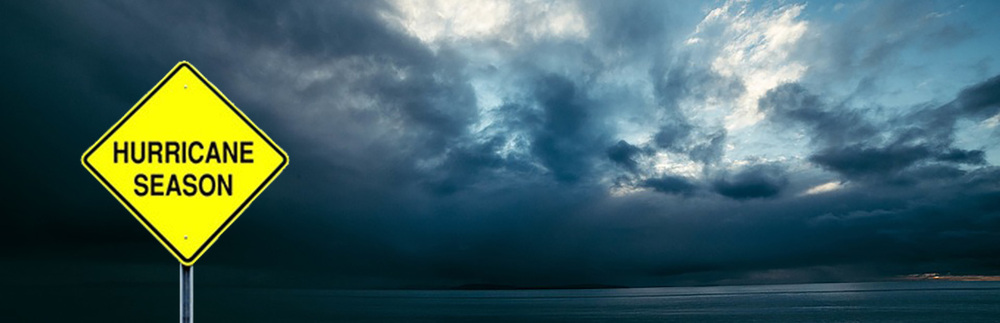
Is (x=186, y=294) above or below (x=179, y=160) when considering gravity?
below

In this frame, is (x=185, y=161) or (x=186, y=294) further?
(x=185, y=161)

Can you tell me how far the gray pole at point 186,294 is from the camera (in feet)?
12.1

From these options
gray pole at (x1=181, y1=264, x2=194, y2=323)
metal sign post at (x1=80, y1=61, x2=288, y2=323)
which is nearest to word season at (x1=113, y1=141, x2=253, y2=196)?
metal sign post at (x1=80, y1=61, x2=288, y2=323)

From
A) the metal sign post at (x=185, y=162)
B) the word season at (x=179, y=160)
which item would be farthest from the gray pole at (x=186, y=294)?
the word season at (x=179, y=160)

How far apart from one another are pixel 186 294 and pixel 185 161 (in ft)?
3.15

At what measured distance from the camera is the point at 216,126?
417 centimetres

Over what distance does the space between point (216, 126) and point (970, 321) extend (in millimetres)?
123080

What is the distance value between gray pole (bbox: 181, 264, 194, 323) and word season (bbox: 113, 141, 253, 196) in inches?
21.8

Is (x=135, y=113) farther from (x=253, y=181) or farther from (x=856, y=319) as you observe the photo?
(x=856, y=319)

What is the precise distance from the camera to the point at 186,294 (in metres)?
3.75

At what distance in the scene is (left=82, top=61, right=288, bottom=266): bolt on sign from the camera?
398 cm

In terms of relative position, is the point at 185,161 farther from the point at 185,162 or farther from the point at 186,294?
the point at 186,294

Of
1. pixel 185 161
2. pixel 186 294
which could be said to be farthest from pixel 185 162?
pixel 186 294

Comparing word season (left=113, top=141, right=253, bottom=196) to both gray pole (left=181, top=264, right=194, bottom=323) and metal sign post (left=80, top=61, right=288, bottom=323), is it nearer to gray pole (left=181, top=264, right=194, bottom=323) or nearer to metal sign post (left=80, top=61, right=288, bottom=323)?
metal sign post (left=80, top=61, right=288, bottom=323)
